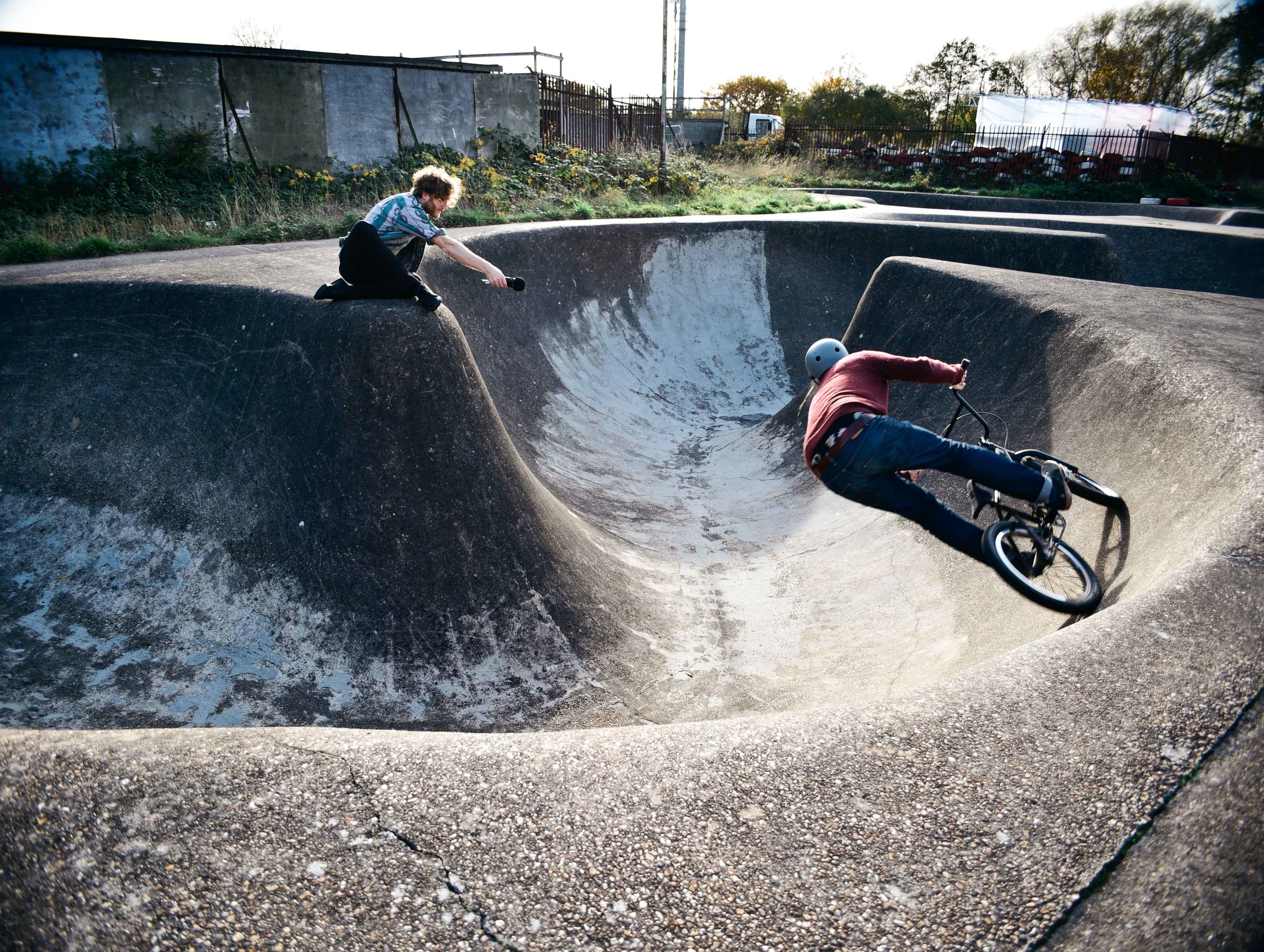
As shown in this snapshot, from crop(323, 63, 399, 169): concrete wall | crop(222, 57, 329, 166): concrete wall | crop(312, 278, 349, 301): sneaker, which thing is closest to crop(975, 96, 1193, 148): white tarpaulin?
crop(323, 63, 399, 169): concrete wall

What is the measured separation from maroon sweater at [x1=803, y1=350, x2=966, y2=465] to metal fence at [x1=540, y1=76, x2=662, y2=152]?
17.2 m

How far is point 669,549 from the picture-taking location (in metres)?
6.35

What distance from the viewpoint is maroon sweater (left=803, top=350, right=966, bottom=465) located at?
4234mm

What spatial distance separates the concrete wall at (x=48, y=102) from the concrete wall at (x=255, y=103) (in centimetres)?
2

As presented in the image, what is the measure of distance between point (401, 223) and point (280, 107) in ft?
47.2

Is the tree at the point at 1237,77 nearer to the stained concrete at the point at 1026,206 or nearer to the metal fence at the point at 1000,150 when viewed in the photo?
the metal fence at the point at 1000,150

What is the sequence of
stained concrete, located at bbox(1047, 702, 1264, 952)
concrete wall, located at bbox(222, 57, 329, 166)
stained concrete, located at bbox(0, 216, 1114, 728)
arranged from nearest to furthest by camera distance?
stained concrete, located at bbox(1047, 702, 1264, 952) < stained concrete, located at bbox(0, 216, 1114, 728) < concrete wall, located at bbox(222, 57, 329, 166)

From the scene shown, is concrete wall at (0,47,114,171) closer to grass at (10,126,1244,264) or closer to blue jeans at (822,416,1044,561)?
grass at (10,126,1244,264)

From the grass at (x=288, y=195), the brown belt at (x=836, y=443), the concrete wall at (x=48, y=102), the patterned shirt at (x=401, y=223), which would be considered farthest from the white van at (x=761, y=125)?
the brown belt at (x=836, y=443)

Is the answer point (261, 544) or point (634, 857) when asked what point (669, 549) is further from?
point (634, 857)


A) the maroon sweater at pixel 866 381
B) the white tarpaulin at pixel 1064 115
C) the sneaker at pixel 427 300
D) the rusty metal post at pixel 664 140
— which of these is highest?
the white tarpaulin at pixel 1064 115

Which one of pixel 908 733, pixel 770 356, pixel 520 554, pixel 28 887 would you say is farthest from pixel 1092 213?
pixel 28 887

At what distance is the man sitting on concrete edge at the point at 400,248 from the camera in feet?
15.7

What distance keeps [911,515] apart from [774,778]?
2.71m
